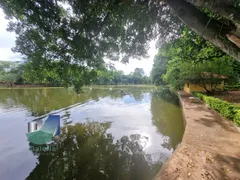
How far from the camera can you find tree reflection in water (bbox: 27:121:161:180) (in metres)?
4.13

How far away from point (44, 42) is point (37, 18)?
0.76m

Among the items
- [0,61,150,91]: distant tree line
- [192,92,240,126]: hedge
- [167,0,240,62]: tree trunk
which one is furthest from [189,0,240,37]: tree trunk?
[192,92,240,126]: hedge

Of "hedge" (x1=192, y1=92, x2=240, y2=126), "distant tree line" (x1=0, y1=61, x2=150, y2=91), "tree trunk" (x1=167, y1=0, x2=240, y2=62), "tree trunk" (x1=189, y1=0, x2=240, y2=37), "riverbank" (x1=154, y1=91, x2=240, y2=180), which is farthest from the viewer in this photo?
"hedge" (x1=192, y1=92, x2=240, y2=126)

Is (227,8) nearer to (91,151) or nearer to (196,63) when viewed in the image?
(91,151)

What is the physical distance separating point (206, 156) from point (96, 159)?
3.50 meters

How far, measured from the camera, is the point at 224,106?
26.1 ft

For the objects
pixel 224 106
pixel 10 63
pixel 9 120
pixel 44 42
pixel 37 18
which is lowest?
pixel 9 120

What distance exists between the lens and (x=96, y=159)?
493 centimetres

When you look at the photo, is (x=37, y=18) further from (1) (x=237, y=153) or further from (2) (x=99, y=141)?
(1) (x=237, y=153)

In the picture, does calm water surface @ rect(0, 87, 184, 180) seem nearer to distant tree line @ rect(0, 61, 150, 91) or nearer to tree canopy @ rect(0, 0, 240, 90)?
distant tree line @ rect(0, 61, 150, 91)

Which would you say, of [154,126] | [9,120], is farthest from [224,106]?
[9,120]

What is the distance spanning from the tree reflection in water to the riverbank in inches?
42.0

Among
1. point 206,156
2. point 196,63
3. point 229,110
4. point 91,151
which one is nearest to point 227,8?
point 206,156

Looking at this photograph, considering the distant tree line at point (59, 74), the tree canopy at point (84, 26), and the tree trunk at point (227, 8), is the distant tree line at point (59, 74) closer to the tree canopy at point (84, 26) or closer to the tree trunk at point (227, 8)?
the tree canopy at point (84, 26)
